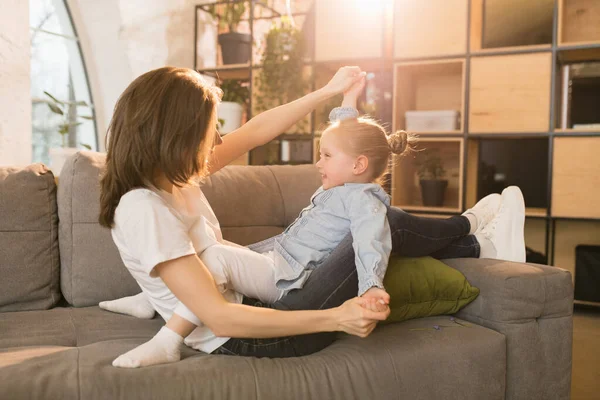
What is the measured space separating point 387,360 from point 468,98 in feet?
8.39

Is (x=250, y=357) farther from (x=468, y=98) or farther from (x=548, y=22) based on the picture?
(x=548, y=22)

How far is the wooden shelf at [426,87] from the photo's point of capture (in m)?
3.82

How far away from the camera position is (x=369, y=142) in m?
1.66

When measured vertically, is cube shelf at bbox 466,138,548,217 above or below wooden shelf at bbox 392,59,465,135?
below

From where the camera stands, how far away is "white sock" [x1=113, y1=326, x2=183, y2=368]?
1247mm

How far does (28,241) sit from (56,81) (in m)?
3.00

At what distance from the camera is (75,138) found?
454 centimetres

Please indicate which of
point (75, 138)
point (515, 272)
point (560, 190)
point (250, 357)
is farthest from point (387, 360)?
point (75, 138)

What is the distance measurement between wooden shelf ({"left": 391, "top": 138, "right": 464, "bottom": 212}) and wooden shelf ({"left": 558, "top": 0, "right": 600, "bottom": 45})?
0.93m

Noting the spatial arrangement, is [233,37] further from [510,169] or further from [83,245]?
[83,245]

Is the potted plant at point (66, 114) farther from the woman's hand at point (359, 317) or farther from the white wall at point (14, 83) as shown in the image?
the woman's hand at point (359, 317)

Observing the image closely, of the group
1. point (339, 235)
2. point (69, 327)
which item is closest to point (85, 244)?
point (69, 327)

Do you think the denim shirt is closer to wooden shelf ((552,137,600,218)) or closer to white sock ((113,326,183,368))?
white sock ((113,326,183,368))

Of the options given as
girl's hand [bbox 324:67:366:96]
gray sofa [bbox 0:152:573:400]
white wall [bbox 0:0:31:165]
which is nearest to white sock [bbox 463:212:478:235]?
gray sofa [bbox 0:152:573:400]
